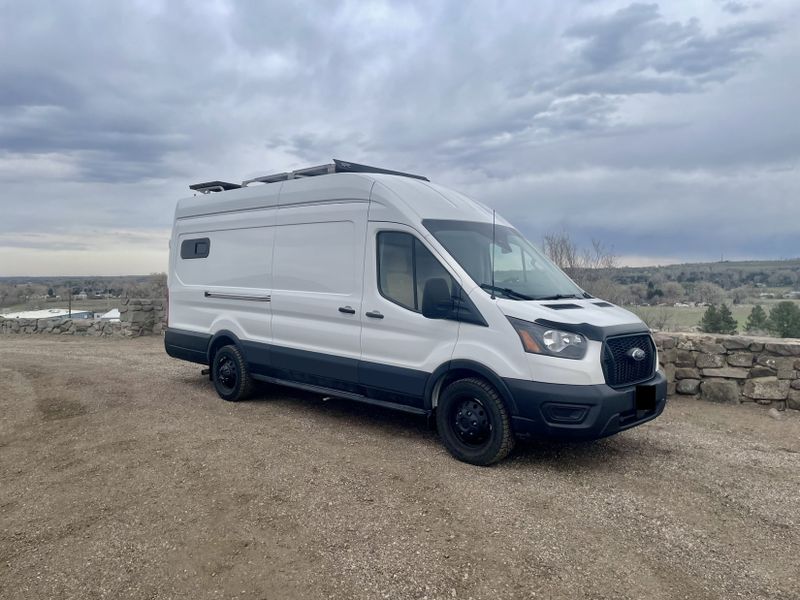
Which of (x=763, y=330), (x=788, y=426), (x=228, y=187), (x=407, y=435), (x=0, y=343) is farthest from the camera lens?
(x=0, y=343)

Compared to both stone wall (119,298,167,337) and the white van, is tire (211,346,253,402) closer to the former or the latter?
the white van

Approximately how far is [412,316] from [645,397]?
6.99 ft

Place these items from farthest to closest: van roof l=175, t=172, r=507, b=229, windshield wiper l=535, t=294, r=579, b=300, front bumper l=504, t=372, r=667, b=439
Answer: van roof l=175, t=172, r=507, b=229 < windshield wiper l=535, t=294, r=579, b=300 < front bumper l=504, t=372, r=667, b=439

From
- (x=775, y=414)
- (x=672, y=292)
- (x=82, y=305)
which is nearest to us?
(x=775, y=414)

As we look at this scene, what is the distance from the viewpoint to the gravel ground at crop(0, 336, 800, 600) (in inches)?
121

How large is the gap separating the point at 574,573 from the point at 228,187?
6429 millimetres

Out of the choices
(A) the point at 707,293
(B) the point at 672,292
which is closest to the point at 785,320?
(A) the point at 707,293

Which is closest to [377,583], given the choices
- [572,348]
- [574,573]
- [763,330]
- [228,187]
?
[574,573]

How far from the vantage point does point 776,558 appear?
3.39m

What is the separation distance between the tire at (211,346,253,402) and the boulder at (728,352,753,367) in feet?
19.9

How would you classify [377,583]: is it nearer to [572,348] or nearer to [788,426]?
[572,348]

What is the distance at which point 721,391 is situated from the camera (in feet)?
23.2

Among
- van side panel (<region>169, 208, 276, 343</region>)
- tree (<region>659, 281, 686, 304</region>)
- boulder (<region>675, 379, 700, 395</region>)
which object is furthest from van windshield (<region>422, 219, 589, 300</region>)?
tree (<region>659, 281, 686, 304</region>)

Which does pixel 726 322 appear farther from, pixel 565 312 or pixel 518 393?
pixel 518 393
